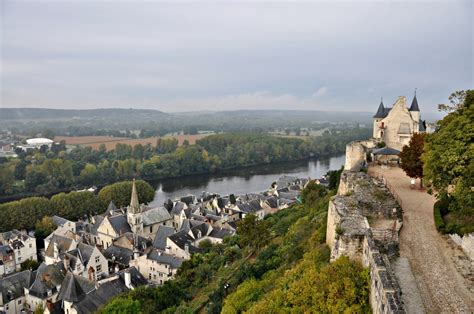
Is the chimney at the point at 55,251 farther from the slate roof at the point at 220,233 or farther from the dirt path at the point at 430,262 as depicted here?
the dirt path at the point at 430,262

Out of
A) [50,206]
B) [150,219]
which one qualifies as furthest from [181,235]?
[50,206]

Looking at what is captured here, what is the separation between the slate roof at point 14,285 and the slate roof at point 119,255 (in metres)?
6.35

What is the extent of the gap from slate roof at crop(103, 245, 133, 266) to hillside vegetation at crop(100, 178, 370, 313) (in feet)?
21.6

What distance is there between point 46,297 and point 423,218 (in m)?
23.5

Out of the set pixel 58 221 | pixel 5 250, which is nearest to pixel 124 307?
pixel 5 250

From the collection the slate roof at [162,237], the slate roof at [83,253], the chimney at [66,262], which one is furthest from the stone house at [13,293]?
the slate roof at [162,237]

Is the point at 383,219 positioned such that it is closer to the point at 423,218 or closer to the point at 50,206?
the point at 423,218

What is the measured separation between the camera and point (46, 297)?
991 inches

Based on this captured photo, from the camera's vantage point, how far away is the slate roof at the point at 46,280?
2550 centimetres

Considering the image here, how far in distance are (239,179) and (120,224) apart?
36.4 metres

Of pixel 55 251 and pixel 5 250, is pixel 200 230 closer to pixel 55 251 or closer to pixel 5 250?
pixel 55 251

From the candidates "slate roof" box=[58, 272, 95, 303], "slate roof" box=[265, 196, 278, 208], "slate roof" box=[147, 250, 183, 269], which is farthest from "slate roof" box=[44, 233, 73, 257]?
"slate roof" box=[265, 196, 278, 208]

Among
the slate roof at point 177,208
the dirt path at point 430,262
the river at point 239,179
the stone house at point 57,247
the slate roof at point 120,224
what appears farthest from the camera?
the river at point 239,179

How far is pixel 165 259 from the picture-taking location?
95.7ft
